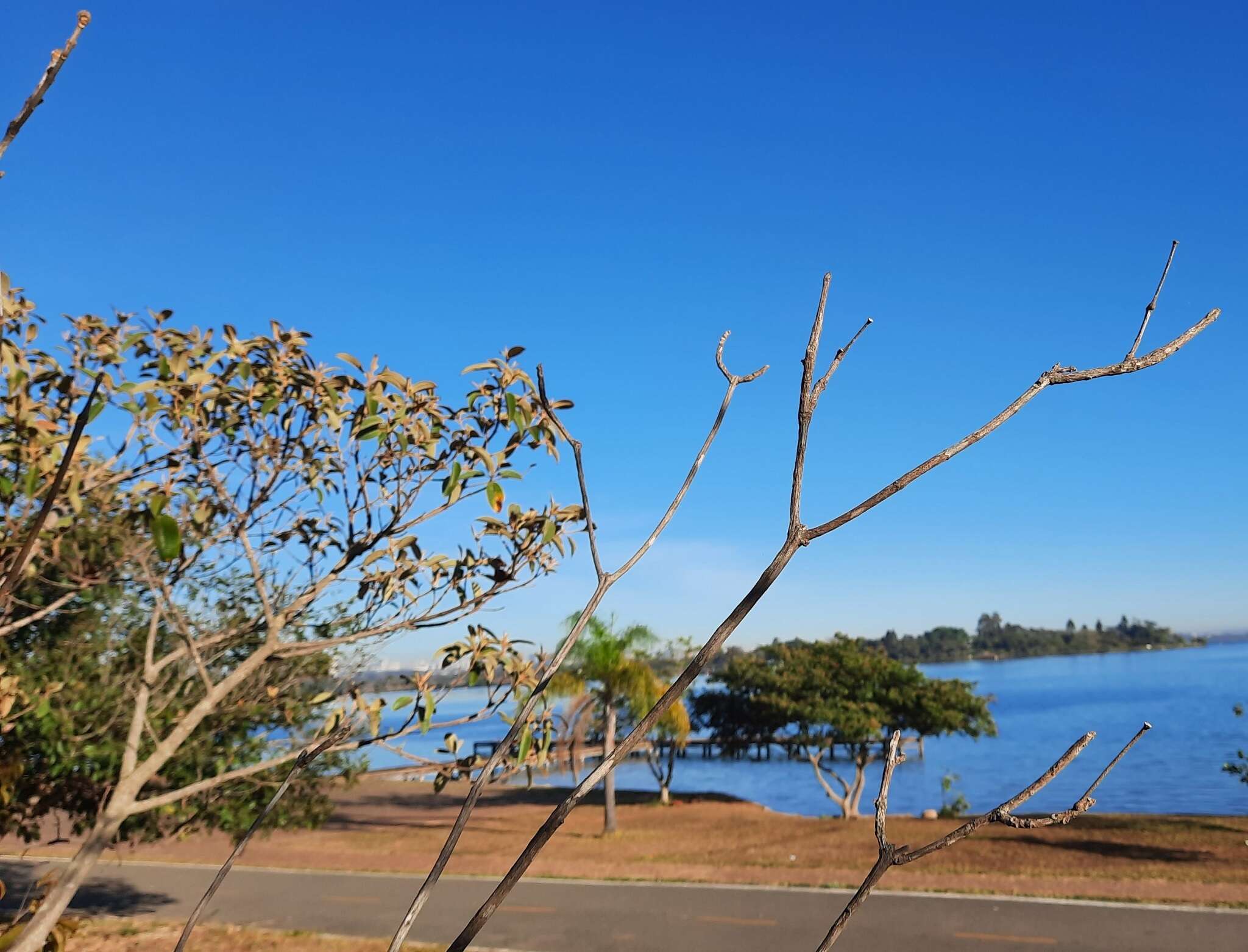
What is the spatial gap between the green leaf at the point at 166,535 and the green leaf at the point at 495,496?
337cm

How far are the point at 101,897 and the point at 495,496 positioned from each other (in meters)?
16.7

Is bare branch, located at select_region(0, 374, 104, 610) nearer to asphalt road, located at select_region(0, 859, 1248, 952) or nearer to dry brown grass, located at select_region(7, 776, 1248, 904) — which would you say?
asphalt road, located at select_region(0, 859, 1248, 952)

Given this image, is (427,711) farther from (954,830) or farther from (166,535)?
(954,830)

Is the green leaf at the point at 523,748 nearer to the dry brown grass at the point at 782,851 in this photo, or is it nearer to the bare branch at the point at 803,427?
the bare branch at the point at 803,427

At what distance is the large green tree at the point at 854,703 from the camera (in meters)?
32.2

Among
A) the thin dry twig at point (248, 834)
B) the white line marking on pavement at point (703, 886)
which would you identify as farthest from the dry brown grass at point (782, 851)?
the thin dry twig at point (248, 834)

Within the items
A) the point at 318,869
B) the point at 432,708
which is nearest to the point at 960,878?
the point at 318,869

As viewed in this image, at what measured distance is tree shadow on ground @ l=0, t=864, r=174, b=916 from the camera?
1592 cm

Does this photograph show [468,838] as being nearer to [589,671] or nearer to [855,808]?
[589,671]

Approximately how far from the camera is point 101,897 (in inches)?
679

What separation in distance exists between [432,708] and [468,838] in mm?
24210

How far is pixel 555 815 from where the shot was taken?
0.91 m

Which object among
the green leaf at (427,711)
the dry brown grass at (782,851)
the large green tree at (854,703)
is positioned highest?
the green leaf at (427,711)

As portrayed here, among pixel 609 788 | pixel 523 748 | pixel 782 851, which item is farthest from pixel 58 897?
pixel 609 788
